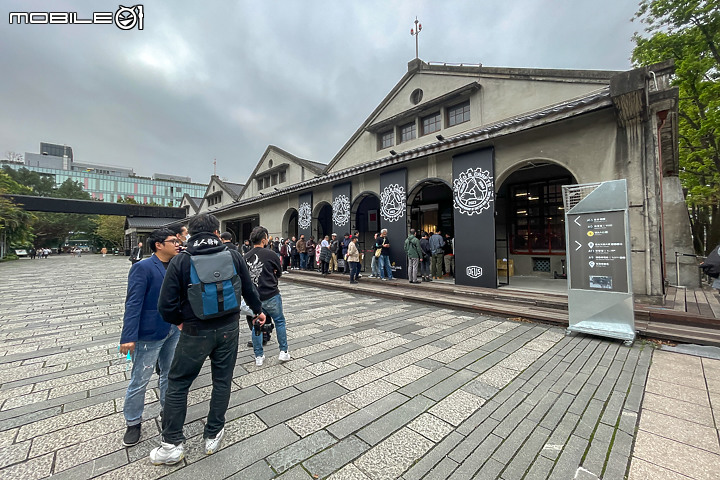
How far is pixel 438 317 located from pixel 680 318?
13.1ft

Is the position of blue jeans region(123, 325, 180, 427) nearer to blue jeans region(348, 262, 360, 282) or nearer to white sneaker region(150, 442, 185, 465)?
white sneaker region(150, 442, 185, 465)

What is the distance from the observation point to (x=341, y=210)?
12.7 meters

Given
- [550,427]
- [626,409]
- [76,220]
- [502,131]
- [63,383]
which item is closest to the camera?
[550,427]

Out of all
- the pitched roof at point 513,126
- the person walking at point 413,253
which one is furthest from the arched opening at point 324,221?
the person walking at point 413,253

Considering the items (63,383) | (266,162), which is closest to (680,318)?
(63,383)

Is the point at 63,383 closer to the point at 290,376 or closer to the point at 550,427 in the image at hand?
the point at 290,376

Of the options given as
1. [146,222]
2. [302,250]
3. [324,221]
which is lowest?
[302,250]

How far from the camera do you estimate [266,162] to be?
2208cm

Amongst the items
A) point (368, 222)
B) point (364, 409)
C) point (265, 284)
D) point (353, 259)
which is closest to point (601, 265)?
point (364, 409)

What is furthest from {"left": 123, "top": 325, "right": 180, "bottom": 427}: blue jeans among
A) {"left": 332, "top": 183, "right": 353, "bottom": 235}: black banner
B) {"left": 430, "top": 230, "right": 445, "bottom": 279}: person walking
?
{"left": 332, "top": 183, "right": 353, "bottom": 235}: black banner

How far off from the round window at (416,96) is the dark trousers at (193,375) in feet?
44.0

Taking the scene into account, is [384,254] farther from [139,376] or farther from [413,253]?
[139,376]

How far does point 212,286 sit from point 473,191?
784cm

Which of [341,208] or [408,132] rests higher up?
[408,132]
